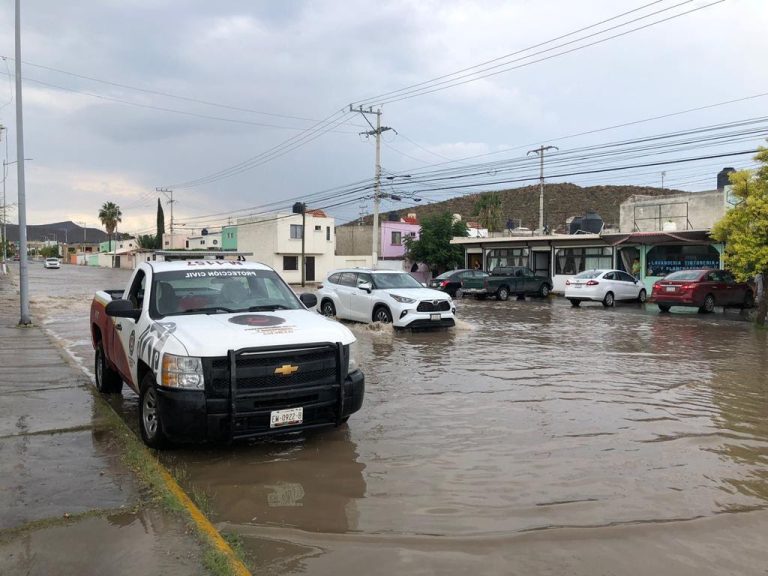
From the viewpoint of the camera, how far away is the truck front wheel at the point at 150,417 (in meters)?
5.62

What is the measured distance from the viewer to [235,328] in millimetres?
5629

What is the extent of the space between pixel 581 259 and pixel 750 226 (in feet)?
57.8

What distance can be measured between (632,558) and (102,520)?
11.4 feet

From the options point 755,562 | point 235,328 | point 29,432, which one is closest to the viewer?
point 755,562

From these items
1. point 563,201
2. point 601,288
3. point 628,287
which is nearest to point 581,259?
point 628,287

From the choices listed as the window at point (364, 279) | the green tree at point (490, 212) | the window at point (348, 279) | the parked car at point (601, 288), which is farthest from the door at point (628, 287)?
the green tree at point (490, 212)

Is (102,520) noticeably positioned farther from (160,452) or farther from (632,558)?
(632,558)

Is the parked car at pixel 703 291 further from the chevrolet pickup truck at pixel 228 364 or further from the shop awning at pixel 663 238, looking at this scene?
the chevrolet pickup truck at pixel 228 364

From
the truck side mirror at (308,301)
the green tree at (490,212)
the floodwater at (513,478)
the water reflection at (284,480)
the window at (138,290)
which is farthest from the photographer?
the green tree at (490,212)

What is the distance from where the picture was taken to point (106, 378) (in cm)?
830

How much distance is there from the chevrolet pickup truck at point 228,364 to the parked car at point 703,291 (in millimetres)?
18982

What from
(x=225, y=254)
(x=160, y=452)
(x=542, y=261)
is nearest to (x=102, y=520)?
(x=160, y=452)

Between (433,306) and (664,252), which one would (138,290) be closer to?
(433,306)

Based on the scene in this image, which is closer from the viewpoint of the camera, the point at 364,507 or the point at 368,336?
the point at 364,507
